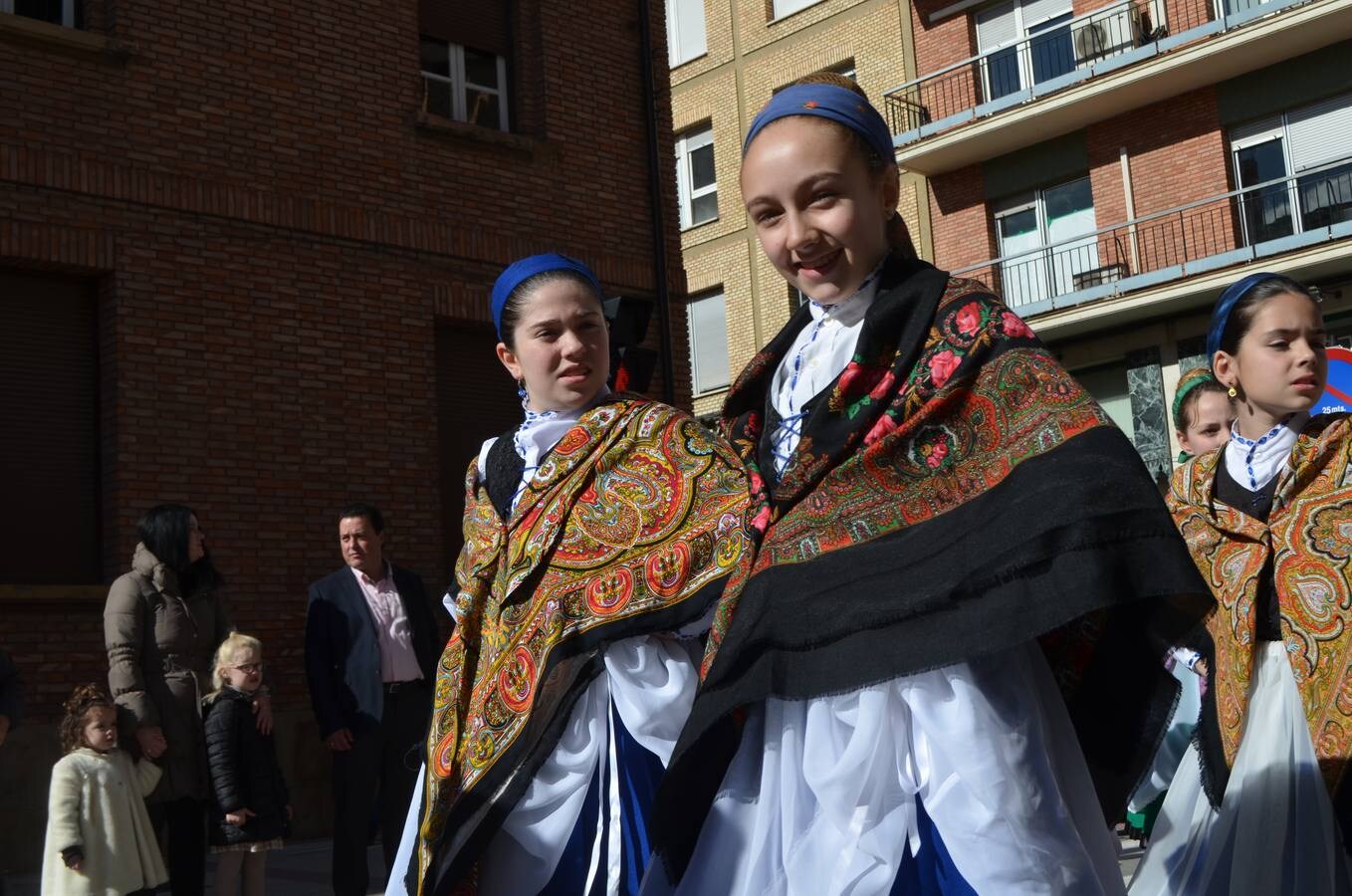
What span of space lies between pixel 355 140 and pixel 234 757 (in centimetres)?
717

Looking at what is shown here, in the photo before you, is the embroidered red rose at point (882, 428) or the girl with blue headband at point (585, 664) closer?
Answer: the embroidered red rose at point (882, 428)

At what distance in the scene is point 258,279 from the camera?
12406mm

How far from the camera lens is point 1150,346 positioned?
75.6ft

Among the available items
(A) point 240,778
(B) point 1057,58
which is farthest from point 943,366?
(B) point 1057,58

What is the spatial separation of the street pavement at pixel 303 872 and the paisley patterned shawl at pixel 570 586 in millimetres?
4573

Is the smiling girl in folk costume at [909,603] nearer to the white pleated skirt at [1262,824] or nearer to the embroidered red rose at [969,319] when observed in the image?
the embroidered red rose at [969,319]

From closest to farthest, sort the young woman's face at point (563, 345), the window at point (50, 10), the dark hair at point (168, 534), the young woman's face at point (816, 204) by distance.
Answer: the young woman's face at point (816, 204), the young woman's face at point (563, 345), the dark hair at point (168, 534), the window at point (50, 10)

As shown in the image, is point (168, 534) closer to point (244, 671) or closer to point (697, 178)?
point (244, 671)

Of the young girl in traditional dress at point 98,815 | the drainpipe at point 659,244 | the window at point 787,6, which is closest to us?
the young girl in traditional dress at point 98,815

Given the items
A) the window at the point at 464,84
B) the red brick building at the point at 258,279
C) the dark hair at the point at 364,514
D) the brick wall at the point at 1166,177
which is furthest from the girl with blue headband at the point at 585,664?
the brick wall at the point at 1166,177

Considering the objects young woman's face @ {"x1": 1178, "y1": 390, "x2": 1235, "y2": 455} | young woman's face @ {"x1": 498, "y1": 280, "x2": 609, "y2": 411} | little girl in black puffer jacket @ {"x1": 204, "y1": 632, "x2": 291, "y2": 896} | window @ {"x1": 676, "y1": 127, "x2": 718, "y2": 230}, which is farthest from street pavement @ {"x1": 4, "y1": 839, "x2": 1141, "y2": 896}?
window @ {"x1": 676, "y1": 127, "x2": 718, "y2": 230}

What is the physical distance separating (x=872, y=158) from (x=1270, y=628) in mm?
2306

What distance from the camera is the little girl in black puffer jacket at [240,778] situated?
7297 mm

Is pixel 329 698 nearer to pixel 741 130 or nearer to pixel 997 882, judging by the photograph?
pixel 997 882
